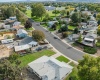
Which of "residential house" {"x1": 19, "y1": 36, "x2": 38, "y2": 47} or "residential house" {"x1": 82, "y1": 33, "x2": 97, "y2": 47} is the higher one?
"residential house" {"x1": 82, "y1": 33, "x2": 97, "y2": 47}

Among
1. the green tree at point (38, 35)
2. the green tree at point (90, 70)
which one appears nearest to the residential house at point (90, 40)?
the green tree at point (38, 35)

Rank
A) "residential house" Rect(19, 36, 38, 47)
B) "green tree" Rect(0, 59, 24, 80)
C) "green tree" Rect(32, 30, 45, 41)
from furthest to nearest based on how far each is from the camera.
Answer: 1. "green tree" Rect(32, 30, 45, 41)
2. "residential house" Rect(19, 36, 38, 47)
3. "green tree" Rect(0, 59, 24, 80)

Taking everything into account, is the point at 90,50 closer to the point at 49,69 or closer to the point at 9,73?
the point at 49,69

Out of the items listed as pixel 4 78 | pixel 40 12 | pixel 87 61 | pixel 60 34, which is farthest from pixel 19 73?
pixel 40 12

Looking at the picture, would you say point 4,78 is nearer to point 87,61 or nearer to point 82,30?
point 87,61

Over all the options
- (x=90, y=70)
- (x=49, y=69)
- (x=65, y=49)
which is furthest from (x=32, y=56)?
(x=90, y=70)

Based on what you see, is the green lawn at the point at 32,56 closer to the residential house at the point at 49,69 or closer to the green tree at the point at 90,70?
the residential house at the point at 49,69

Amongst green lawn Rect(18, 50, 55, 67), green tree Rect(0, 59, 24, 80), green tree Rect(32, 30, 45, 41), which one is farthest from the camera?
green tree Rect(32, 30, 45, 41)

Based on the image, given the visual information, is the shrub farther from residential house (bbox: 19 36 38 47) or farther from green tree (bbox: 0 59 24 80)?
green tree (bbox: 0 59 24 80)

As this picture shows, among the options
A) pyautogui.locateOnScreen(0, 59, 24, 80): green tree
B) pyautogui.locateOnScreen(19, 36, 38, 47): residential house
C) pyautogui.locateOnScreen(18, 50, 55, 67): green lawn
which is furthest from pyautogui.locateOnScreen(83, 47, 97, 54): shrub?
pyautogui.locateOnScreen(0, 59, 24, 80): green tree

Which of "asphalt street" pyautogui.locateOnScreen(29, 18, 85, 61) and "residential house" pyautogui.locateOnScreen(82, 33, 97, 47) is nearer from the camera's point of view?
"asphalt street" pyautogui.locateOnScreen(29, 18, 85, 61)
